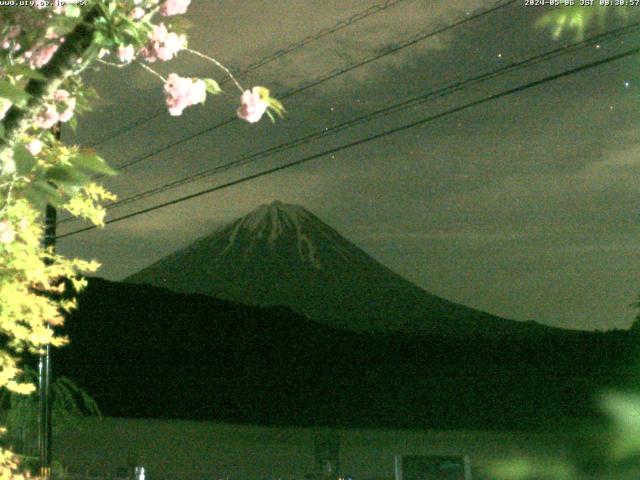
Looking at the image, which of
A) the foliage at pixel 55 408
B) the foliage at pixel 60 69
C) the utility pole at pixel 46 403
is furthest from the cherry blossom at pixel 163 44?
the foliage at pixel 55 408

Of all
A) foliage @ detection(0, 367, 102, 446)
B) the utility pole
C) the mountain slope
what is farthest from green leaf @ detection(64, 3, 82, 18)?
the mountain slope

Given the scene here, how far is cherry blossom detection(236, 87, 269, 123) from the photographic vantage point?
11.9ft

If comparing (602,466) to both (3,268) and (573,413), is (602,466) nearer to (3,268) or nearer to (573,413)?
(3,268)

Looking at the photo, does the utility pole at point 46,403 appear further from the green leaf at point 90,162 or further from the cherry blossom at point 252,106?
the green leaf at point 90,162

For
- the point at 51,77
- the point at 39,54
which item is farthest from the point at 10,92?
the point at 39,54

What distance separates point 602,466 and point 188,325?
82871mm

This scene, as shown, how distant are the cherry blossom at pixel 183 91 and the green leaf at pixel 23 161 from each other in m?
1.36

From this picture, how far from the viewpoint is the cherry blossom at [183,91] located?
3838mm

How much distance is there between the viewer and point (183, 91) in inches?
151

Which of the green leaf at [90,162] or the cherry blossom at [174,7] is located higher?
the cherry blossom at [174,7]

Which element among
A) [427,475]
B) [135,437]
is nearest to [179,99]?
[427,475]

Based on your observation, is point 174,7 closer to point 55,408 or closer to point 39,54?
point 39,54

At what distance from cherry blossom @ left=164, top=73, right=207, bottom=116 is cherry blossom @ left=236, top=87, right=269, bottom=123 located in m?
0.18

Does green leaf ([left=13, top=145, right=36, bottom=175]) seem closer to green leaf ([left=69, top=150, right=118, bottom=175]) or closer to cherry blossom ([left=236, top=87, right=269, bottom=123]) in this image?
green leaf ([left=69, top=150, right=118, bottom=175])
